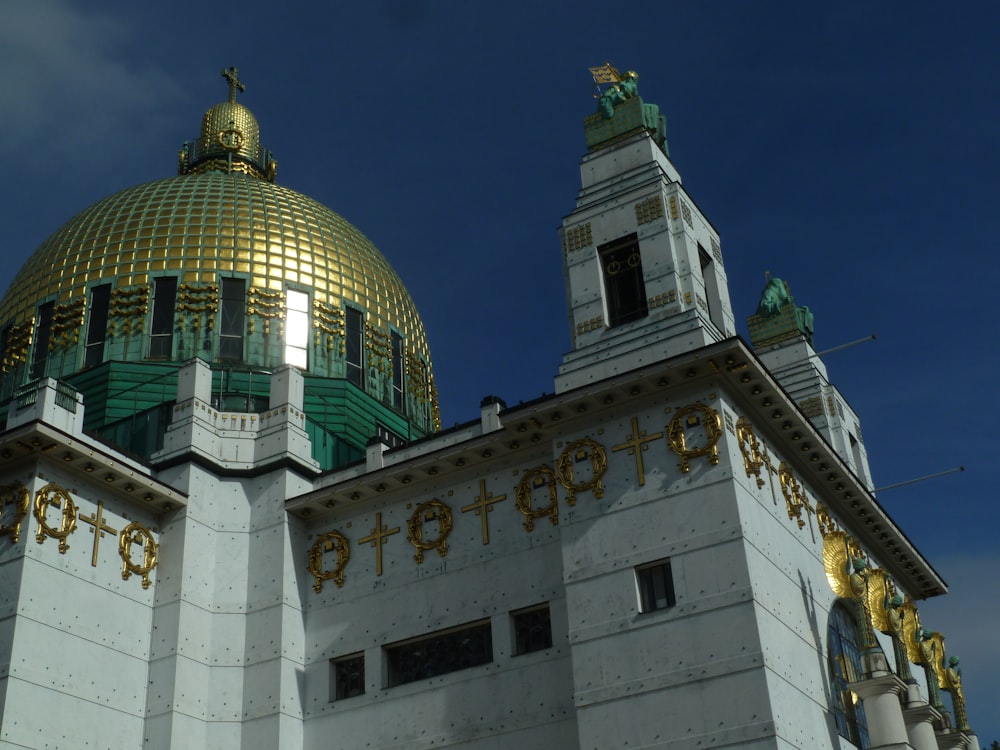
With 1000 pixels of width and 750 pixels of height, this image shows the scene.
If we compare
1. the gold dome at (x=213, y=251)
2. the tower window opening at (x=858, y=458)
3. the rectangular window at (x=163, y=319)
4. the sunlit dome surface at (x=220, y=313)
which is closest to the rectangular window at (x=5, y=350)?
the sunlit dome surface at (x=220, y=313)

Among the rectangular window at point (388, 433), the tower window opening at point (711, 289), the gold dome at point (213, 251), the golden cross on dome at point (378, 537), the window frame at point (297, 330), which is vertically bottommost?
the golden cross on dome at point (378, 537)

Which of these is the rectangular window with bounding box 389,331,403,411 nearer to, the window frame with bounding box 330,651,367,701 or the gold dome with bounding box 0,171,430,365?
the gold dome with bounding box 0,171,430,365

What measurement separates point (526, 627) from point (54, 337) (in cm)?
1689

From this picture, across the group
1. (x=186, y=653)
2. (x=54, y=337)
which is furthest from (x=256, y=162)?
(x=186, y=653)

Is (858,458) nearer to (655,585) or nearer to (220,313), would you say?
(655,585)

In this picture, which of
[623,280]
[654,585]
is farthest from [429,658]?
[623,280]

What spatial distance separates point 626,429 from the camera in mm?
24000

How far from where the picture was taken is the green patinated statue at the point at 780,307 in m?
35.7

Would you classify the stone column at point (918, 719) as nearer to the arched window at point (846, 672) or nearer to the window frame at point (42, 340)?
the arched window at point (846, 672)

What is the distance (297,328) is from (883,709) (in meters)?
18.3

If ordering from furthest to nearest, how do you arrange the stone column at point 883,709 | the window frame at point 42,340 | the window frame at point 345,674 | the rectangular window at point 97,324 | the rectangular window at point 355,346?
the rectangular window at point 355,346 < the window frame at point 42,340 < the rectangular window at point 97,324 < the window frame at point 345,674 < the stone column at point 883,709

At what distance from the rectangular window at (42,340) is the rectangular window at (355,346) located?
26.1 ft

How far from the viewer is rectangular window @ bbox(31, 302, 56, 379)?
33969mm

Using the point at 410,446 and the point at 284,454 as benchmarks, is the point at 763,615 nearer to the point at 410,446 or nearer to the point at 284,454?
the point at 410,446
